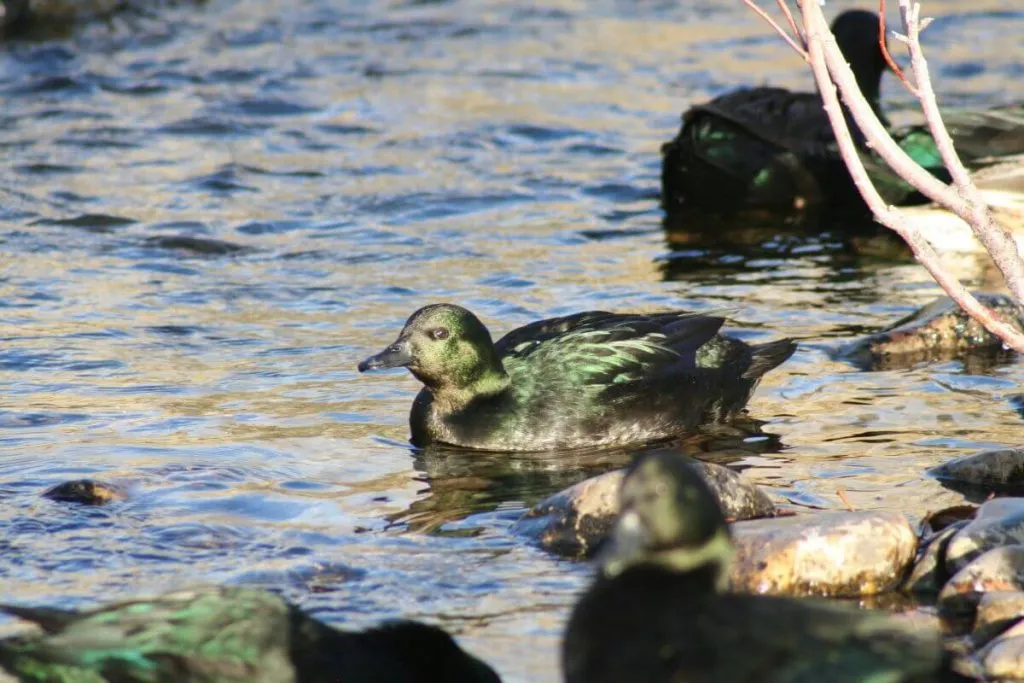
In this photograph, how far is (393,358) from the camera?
7754mm

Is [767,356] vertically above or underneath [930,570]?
above

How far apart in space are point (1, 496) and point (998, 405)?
4421 millimetres

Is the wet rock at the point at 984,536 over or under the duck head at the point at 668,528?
under

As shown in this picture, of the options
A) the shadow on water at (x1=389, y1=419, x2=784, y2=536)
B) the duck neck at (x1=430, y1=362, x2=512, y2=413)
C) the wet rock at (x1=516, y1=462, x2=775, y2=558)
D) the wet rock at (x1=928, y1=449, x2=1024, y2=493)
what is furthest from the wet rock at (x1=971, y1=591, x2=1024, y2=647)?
the duck neck at (x1=430, y1=362, x2=512, y2=413)

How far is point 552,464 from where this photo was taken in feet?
25.2

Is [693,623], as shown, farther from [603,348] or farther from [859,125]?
[603,348]

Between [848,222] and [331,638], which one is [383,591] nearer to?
[331,638]

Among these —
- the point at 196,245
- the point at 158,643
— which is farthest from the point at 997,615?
the point at 196,245

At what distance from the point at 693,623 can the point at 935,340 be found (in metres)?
5.36

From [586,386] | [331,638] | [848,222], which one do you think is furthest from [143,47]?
[331,638]

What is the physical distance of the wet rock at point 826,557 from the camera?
220 inches

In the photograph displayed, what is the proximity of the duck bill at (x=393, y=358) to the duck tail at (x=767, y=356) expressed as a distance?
1.63 meters

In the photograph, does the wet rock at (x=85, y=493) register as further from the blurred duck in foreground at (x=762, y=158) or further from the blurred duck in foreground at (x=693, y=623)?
the blurred duck in foreground at (x=762, y=158)

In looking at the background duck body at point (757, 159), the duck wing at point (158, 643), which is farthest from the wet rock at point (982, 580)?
the background duck body at point (757, 159)
